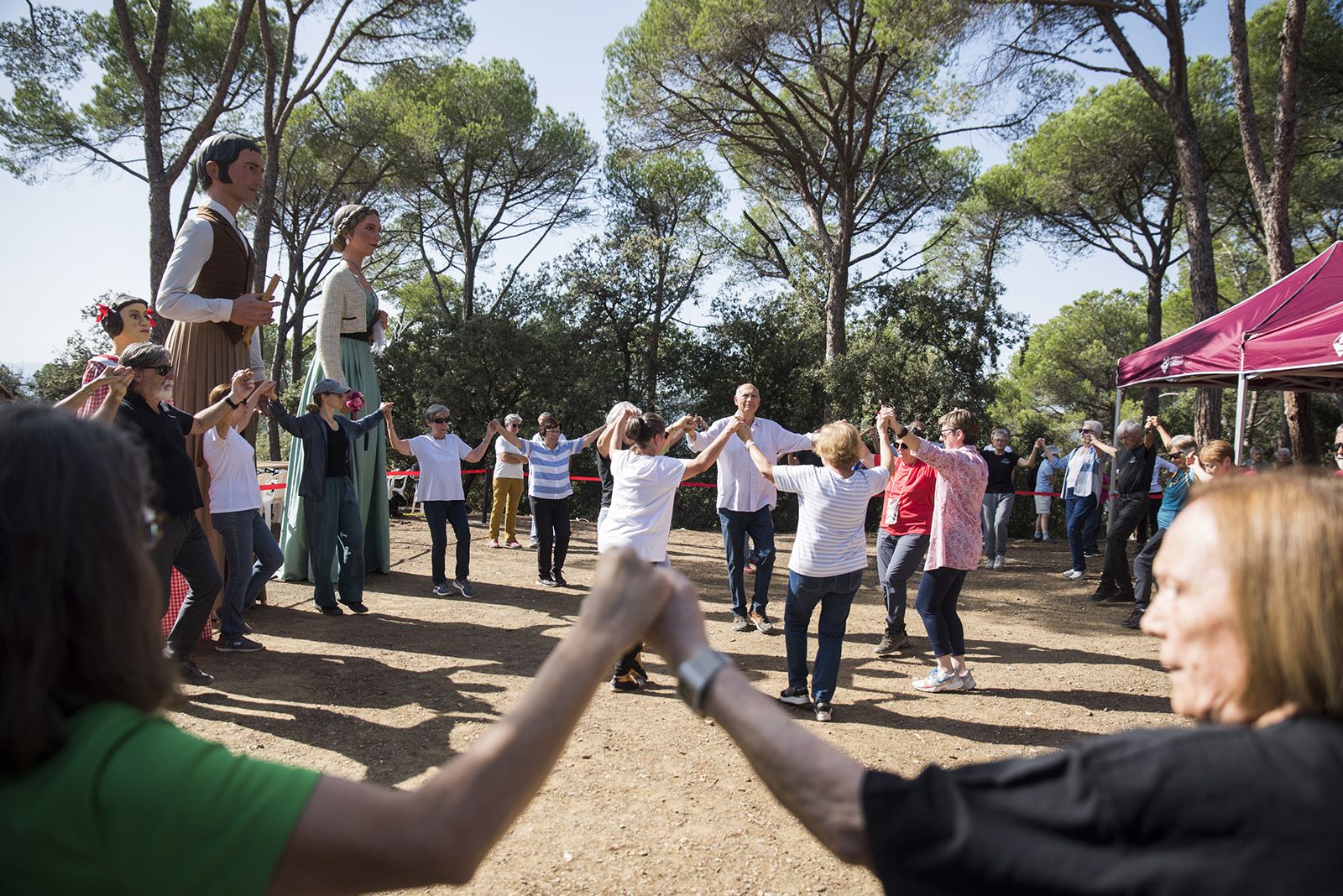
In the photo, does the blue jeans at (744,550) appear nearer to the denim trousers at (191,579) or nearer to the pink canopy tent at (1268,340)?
the denim trousers at (191,579)

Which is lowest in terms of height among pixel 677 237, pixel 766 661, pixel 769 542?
pixel 766 661

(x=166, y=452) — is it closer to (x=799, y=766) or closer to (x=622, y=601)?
(x=622, y=601)

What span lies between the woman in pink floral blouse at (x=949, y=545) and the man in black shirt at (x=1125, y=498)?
3969 mm

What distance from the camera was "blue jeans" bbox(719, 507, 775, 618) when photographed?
6.93 m

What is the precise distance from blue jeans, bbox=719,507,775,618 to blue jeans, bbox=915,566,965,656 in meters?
1.82

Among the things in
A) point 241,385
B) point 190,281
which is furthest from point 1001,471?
point 190,281

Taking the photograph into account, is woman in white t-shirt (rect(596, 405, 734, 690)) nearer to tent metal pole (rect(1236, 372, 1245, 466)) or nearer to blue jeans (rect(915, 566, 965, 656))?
blue jeans (rect(915, 566, 965, 656))

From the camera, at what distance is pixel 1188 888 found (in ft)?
2.79

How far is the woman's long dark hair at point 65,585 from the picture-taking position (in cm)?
91

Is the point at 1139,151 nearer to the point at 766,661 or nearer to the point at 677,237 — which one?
the point at 677,237

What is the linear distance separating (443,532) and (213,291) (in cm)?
343

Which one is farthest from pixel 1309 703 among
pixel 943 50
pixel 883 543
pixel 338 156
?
pixel 338 156

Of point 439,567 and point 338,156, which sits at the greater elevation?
point 338,156

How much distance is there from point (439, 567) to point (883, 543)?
400 centimetres
